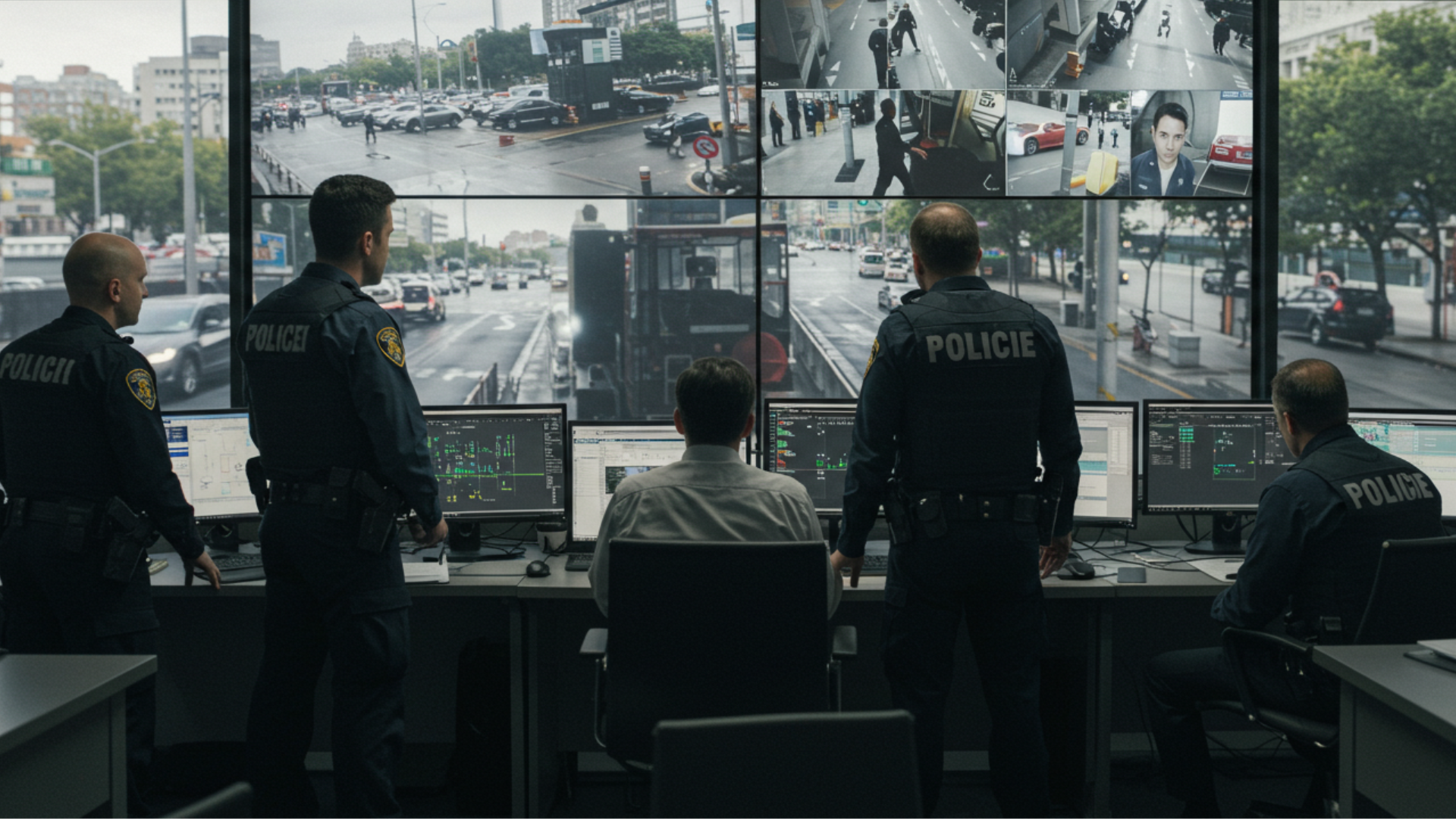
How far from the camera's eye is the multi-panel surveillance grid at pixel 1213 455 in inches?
114

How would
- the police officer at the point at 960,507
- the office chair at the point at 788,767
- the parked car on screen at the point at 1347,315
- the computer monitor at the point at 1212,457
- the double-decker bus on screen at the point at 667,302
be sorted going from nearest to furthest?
the office chair at the point at 788,767 → the police officer at the point at 960,507 → the computer monitor at the point at 1212,457 → the double-decker bus on screen at the point at 667,302 → the parked car on screen at the point at 1347,315

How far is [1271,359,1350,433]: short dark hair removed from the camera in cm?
220

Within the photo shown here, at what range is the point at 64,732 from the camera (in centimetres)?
143

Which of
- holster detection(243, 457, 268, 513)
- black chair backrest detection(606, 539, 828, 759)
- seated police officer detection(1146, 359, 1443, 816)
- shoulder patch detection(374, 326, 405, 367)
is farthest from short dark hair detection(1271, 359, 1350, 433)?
holster detection(243, 457, 268, 513)

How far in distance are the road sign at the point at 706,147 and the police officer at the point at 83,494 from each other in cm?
239

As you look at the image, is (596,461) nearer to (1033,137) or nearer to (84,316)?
(84,316)

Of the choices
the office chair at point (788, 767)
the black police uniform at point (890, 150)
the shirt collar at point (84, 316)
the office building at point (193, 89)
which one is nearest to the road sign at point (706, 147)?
the black police uniform at point (890, 150)

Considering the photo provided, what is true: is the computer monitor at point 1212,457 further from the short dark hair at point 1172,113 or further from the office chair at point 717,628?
the office chair at point 717,628

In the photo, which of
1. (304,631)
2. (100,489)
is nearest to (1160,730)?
(304,631)

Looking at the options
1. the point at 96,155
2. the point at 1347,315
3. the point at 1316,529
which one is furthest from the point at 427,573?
the point at 96,155

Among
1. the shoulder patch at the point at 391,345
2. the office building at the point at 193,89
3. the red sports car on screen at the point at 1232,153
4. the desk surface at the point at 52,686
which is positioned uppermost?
the office building at the point at 193,89

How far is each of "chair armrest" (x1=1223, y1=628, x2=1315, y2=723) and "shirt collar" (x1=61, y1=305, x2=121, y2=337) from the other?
8.57ft

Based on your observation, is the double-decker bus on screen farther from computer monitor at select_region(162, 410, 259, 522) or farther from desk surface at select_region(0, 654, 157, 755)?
desk surface at select_region(0, 654, 157, 755)

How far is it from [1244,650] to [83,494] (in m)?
2.59
